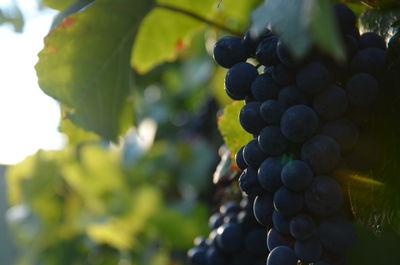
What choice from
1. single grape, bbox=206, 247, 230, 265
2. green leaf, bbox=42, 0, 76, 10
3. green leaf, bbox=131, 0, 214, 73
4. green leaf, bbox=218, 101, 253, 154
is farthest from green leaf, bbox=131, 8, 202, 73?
single grape, bbox=206, 247, 230, 265

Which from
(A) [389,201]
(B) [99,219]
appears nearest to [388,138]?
(A) [389,201]

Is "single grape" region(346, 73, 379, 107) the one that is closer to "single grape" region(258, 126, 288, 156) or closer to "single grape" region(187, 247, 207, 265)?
"single grape" region(258, 126, 288, 156)

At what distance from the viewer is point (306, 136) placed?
72cm

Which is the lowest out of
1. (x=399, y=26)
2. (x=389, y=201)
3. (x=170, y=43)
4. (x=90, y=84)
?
(x=170, y=43)

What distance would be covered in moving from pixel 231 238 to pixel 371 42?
0.40 meters

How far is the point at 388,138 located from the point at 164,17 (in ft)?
2.97

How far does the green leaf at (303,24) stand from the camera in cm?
48

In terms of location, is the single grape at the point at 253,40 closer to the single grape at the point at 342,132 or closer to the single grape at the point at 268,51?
the single grape at the point at 268,51

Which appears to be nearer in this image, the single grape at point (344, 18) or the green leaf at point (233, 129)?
the single grape at point (344, 18)

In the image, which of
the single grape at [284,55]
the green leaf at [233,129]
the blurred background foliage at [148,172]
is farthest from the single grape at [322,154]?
the blurred background foliage at [148,172]

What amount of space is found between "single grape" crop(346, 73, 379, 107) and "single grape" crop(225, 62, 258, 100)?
0.13 meters

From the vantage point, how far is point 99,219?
248 centimetres

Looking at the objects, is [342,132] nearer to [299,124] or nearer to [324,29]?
[299,124]

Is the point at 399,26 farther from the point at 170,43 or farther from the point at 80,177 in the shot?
the point at 80,177
